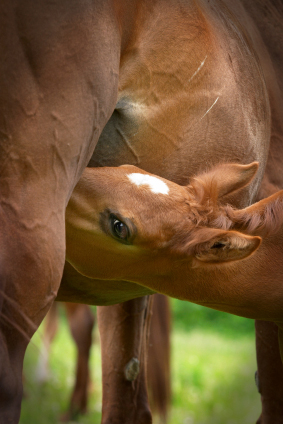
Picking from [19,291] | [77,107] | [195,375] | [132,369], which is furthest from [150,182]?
[195,375]

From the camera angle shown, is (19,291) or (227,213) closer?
(19,291)

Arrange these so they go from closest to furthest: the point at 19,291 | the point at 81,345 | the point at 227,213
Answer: the point at 19,291, the point at 227,213, the point at 81,345

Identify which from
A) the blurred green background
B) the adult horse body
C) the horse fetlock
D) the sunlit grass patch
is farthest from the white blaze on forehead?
the sunlit grass patch

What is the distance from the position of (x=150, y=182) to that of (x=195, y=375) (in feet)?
16.6

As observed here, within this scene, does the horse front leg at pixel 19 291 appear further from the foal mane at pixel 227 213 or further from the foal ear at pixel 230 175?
the foal ear at pixel 230 175

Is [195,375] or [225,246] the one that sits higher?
[225,246]

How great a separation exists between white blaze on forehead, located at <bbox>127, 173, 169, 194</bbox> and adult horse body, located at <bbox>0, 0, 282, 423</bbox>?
0.07m

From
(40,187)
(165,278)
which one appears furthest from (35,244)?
(165,278)

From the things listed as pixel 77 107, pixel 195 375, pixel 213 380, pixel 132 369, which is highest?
pixel 77 107

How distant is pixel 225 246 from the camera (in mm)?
1881

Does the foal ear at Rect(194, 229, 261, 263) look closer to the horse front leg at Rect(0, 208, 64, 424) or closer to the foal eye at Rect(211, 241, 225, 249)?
the foal eye at Rect(211, 241, 225, 249)

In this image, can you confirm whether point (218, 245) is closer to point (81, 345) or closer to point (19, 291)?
point (19, 291)

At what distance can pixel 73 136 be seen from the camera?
1.40m

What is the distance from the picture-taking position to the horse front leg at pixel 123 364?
2.91 m
